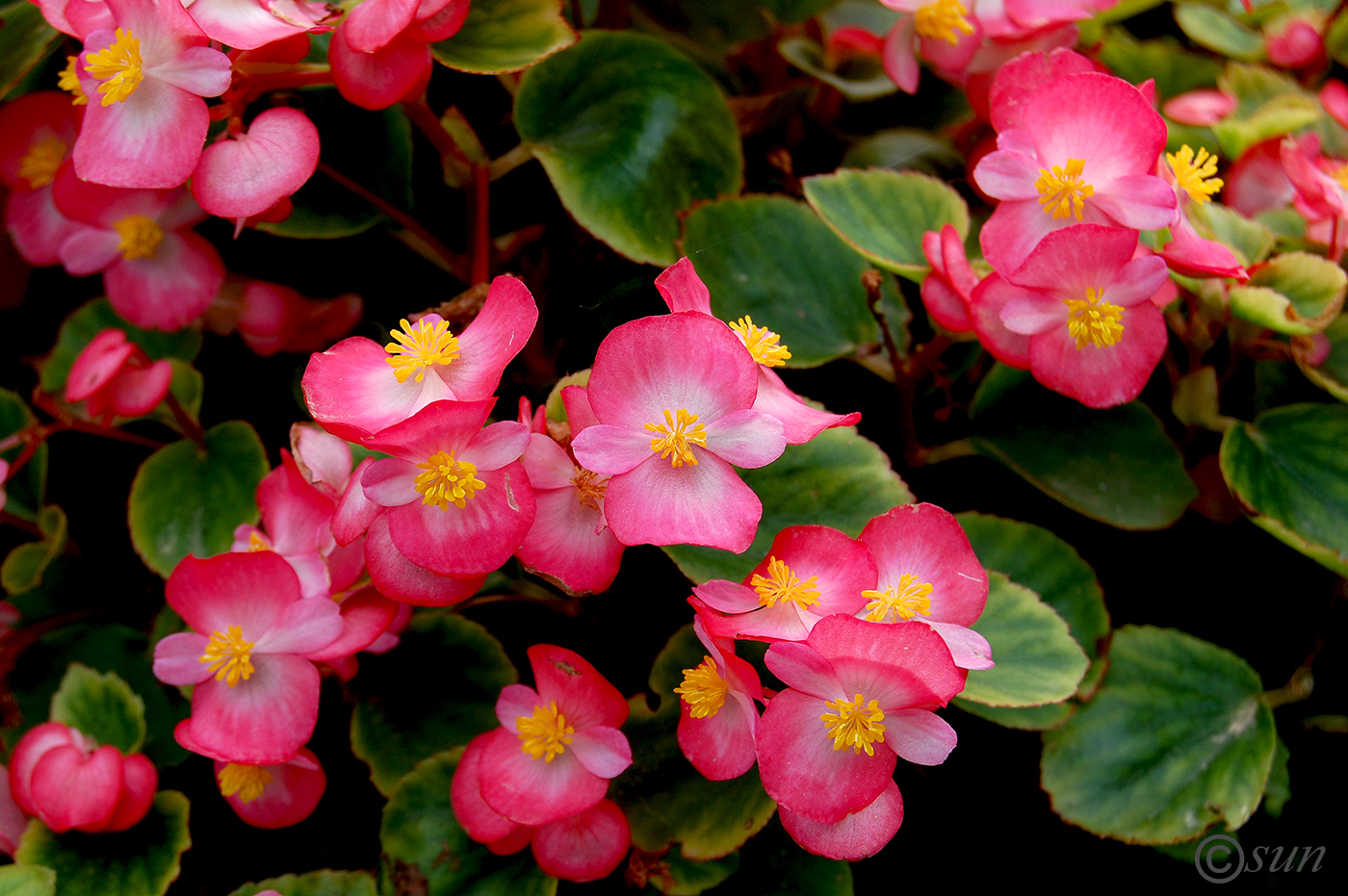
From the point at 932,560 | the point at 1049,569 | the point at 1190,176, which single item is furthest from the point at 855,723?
the point at 1190,176

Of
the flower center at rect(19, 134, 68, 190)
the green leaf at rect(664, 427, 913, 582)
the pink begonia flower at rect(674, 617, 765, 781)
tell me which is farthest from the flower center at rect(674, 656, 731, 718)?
the flower center at rect(19, 134, 68, 190)

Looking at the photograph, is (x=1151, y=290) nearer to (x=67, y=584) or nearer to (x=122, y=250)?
(x=122, y=250)

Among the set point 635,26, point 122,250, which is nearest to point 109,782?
point 122,250

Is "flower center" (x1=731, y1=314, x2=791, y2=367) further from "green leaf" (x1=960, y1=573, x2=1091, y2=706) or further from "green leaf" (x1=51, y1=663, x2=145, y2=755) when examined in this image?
"green leaf" (x1=51, y1=663, x2=145, y2=755)

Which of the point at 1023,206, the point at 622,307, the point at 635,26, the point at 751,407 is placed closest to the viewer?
the point at 751,407

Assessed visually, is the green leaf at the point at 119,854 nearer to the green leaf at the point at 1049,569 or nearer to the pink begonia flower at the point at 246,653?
the pink begonia flower at the point at 246,653

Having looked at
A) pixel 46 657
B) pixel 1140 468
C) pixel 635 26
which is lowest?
pixel 46 657

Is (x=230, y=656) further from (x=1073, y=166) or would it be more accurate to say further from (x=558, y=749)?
(x=1073, y=166)
